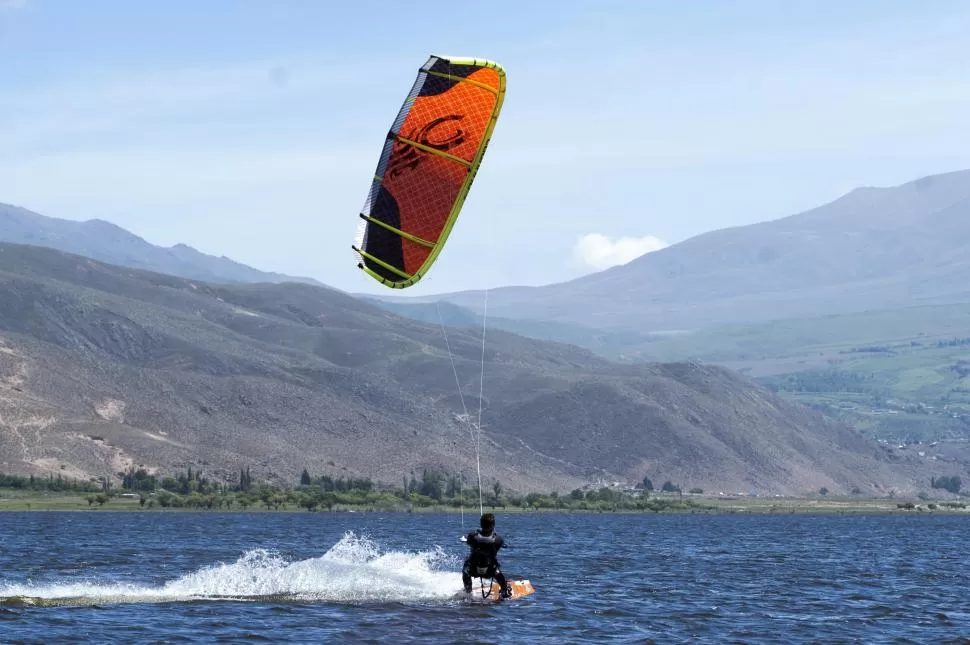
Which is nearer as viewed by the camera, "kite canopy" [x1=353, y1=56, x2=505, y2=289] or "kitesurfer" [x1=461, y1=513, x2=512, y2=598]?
"kite canopy" [x1=353, y1=56, x2=505, y2=289]

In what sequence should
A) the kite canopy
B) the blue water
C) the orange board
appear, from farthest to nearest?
the orange board, the kite canopy, the blue water

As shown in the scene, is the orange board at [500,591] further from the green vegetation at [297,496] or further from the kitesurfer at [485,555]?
the green vegetation at [297,496]

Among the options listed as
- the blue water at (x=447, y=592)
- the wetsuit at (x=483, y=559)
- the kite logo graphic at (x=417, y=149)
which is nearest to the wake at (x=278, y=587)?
the blue water at (x=447, y=592)

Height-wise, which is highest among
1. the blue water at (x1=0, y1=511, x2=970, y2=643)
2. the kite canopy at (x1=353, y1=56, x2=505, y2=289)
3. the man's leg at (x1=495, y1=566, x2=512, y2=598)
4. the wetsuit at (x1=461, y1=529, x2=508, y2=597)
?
the kite canopy at (x1=353, y1=56, x2=505, y2=289)

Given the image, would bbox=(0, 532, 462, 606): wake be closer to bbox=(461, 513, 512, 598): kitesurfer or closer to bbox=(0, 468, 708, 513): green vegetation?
bbox=(461, 513, 512, 598): kitesurfer

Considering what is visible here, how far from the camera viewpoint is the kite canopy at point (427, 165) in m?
42.6

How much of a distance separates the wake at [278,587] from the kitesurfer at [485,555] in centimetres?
195

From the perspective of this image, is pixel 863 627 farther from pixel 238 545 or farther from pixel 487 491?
pixel 487 491

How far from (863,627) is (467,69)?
20.5 m

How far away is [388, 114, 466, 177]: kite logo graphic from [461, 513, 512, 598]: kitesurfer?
10567 mm

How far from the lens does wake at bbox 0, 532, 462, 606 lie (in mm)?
45719

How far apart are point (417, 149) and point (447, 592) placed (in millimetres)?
14958

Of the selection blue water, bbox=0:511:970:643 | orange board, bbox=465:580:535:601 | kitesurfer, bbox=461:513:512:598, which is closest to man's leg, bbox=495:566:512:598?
kitesurfer, bbox=461:513:512:598

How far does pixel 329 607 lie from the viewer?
146 ft
